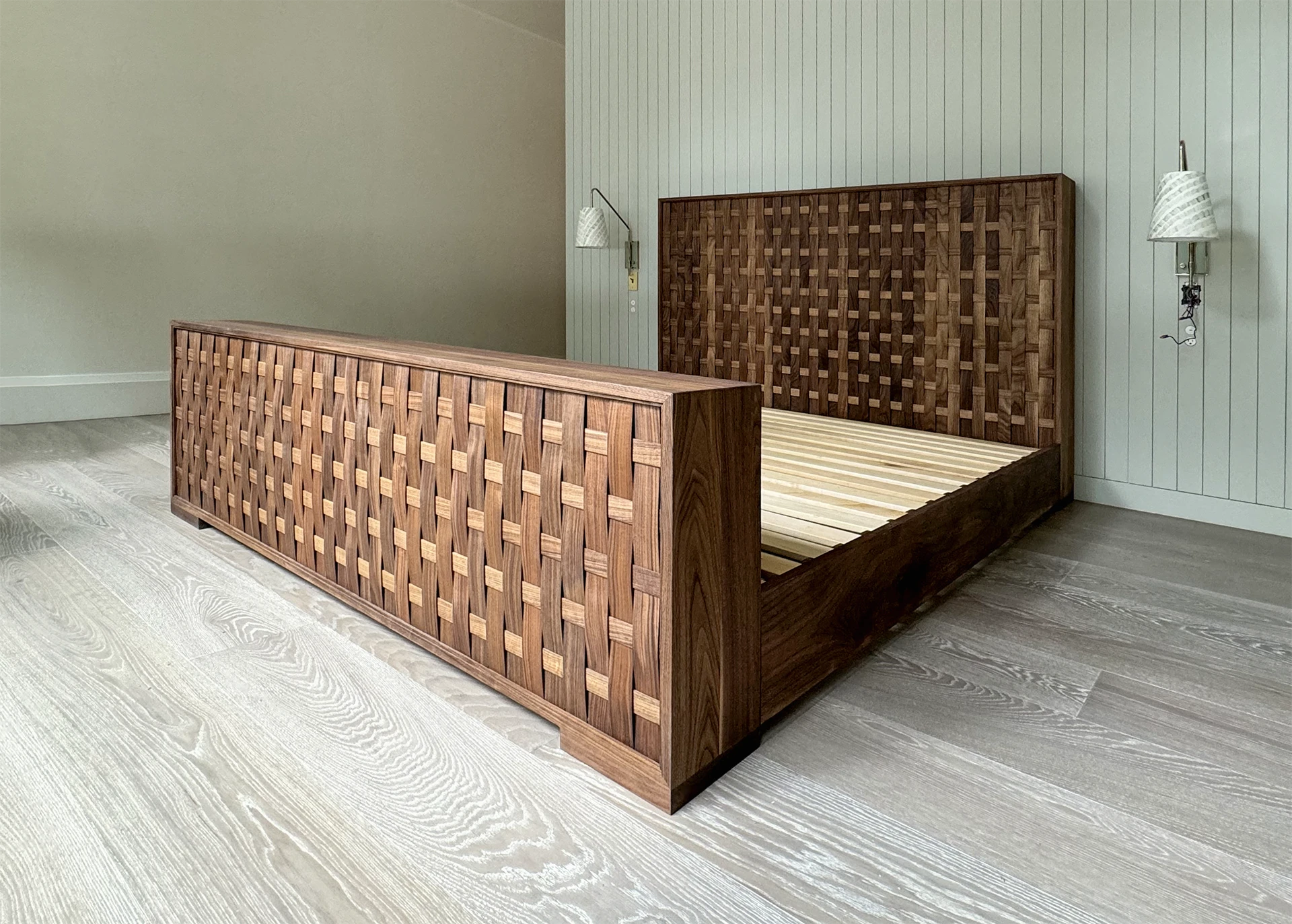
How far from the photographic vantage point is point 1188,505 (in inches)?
114

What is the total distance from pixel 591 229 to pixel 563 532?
3503 mm

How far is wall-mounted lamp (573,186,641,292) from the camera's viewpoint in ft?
15.1

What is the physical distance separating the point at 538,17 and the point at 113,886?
597 centimetres

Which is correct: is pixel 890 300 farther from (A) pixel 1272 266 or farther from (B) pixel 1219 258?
(A) pixel 1272 266

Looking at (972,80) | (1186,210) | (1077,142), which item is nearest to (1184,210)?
(1186,210)

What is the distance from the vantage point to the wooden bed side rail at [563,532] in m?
1.24

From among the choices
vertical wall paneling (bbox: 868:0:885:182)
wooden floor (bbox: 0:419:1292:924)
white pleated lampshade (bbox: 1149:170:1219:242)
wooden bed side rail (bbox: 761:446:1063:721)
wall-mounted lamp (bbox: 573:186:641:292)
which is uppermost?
vertical wall paneling (bbox: 868:0:885:182)

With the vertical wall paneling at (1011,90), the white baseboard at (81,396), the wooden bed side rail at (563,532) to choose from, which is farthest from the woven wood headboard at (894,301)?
the white baseboard at (81,396)

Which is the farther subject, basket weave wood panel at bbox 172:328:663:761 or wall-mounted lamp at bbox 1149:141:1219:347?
wall-mounted lamp at bbox 1149:141:1219:347

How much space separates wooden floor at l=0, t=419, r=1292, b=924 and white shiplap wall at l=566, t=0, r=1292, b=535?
39.8 inches

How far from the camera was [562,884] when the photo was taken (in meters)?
1.08

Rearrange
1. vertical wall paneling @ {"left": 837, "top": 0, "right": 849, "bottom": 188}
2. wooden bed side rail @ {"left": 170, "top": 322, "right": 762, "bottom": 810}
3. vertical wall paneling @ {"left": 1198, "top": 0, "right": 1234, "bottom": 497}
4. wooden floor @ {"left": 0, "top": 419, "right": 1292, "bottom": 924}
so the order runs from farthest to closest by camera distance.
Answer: vertical wall paneling @ {"left": 837, "top": 0, "right": 849, "bottom": 188} → vertical wall paneling @ {"left": 1198, "top": 0, "right": 1234, "bottom": 497} → wooden bed side rail @ {"left": 170, "top": 322, "right": 762, "bottom": 810} → wooden floor @ {"left": 0, "top": 419, "right": 1292, "bottom": 924}

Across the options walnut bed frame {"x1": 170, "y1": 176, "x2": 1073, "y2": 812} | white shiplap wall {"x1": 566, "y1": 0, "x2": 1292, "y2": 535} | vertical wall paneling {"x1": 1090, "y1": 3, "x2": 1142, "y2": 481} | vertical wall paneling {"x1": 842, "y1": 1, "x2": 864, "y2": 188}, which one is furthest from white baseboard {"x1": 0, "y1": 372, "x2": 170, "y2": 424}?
vertical wall paneling {"x1": 1090, "y1": 3, "x2": 1142, "y2": 481}

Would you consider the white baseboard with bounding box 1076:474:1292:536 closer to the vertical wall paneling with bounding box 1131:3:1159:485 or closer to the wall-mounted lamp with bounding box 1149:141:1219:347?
the vertical wall paneling with bounding box 1131:3:1159:485
